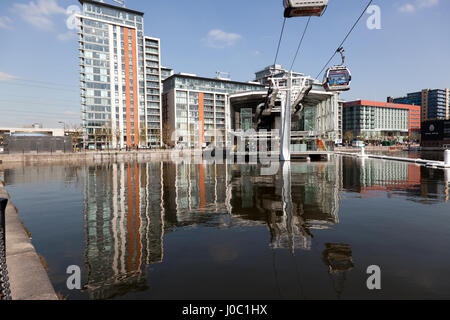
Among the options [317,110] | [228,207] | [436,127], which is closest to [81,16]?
[317,110]

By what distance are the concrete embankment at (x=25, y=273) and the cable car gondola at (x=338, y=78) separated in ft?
80.2

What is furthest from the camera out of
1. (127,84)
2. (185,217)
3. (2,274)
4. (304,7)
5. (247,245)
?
(127,84)

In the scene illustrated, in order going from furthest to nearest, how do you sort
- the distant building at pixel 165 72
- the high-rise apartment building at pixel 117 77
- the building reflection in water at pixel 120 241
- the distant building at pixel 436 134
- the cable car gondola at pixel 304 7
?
the distant building at pixel 165 72 < the distant building at pixel 436 134 < the high-rise apartment building at pixel 117 77 < the cable car gondola at pixel 304 7 < the building reflection in water at pixel 120 241

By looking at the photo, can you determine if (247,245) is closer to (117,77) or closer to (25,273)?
(25,273)

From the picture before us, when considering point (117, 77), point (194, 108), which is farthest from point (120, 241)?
point (194, 108)

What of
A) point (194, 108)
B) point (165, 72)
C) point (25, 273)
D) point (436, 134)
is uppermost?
point (165, 72)

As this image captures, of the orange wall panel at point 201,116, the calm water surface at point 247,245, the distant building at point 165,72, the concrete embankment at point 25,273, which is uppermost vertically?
the distant building at point 165,72

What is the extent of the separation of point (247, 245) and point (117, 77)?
4257 inches

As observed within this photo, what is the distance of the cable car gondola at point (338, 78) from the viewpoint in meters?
24.2

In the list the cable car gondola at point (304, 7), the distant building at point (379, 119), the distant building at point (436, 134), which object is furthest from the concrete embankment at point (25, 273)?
the distant building at point (379, 119)

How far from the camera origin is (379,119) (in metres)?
179

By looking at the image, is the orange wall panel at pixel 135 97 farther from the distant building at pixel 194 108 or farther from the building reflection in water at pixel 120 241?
the building reflection in water at pixel 120 241
